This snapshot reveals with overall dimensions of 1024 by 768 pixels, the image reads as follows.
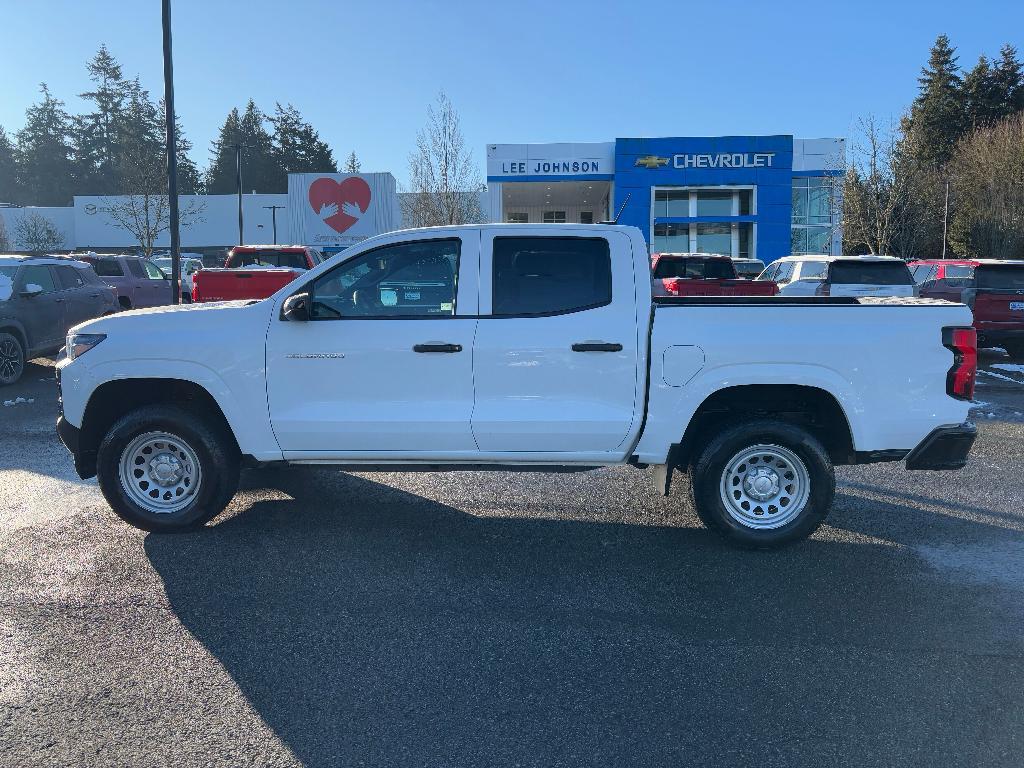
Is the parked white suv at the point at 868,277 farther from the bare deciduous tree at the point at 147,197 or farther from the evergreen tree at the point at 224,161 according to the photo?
the evergreen tree at the point at 224,161

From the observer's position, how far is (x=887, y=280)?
14500 millimetres

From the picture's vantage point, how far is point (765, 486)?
5.25 m

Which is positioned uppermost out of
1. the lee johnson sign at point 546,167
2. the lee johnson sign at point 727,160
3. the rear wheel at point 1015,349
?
the lee johnson sign at point 727,160

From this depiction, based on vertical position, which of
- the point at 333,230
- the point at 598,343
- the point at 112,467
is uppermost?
the point at 333,230

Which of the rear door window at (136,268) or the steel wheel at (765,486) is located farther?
the rear door window at (136,268)

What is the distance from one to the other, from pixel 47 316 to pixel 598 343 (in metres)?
10.8

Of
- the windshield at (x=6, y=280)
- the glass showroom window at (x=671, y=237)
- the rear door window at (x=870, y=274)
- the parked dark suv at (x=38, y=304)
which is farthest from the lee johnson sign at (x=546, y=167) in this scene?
the windshield at (x=6, y=280)

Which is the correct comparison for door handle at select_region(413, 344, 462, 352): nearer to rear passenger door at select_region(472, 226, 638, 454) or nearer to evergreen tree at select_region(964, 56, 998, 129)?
rear passenger door at select_region(472, 226, 638, 454)

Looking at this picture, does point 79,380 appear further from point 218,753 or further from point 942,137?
point 942,137

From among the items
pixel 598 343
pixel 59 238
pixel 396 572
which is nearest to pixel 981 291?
pixel 598 343

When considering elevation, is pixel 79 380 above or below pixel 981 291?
below

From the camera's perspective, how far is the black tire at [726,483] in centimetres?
512

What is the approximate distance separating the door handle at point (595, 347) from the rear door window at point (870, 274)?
1075 centimetres

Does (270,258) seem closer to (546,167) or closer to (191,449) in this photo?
(191,449)
